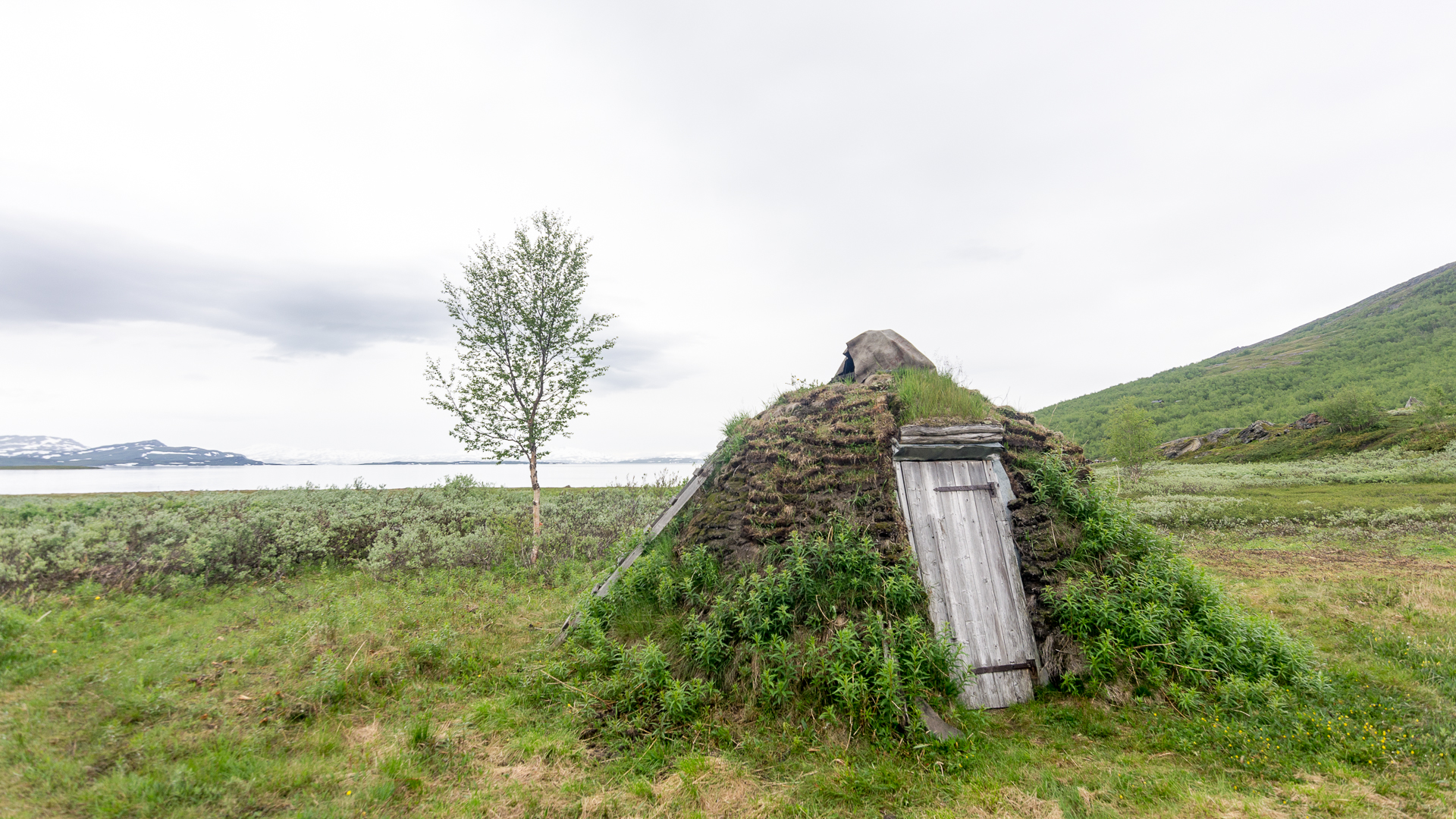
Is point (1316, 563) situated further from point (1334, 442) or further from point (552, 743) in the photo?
point (1334, 442)

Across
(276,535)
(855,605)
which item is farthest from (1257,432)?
(276,535)

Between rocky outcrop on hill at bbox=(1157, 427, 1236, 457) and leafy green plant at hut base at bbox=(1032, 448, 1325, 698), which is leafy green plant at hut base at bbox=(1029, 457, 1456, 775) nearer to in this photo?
leafy green plant at hut base at bbox=(1032, 448, 1325, 698)

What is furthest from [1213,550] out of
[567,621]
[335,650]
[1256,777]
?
[335,650]

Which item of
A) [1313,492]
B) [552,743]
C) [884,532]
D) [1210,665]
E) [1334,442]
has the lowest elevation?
[1334,442]

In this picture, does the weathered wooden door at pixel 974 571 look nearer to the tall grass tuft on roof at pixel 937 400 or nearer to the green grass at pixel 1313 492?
the tall grass tuft on roof at pixel 937 400

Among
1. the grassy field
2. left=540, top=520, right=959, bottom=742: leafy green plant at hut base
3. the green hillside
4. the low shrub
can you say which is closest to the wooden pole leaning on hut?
the grassy field

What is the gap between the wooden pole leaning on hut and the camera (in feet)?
27.5

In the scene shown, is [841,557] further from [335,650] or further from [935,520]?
[335,650]

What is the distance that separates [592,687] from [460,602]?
5644mm

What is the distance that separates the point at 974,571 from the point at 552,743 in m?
5.52

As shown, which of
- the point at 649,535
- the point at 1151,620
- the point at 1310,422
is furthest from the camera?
the point at 1310,422

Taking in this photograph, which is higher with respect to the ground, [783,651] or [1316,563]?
[783,651]

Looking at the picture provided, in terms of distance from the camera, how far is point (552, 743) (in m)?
A: 5.55

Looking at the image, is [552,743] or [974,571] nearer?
[552,743]
